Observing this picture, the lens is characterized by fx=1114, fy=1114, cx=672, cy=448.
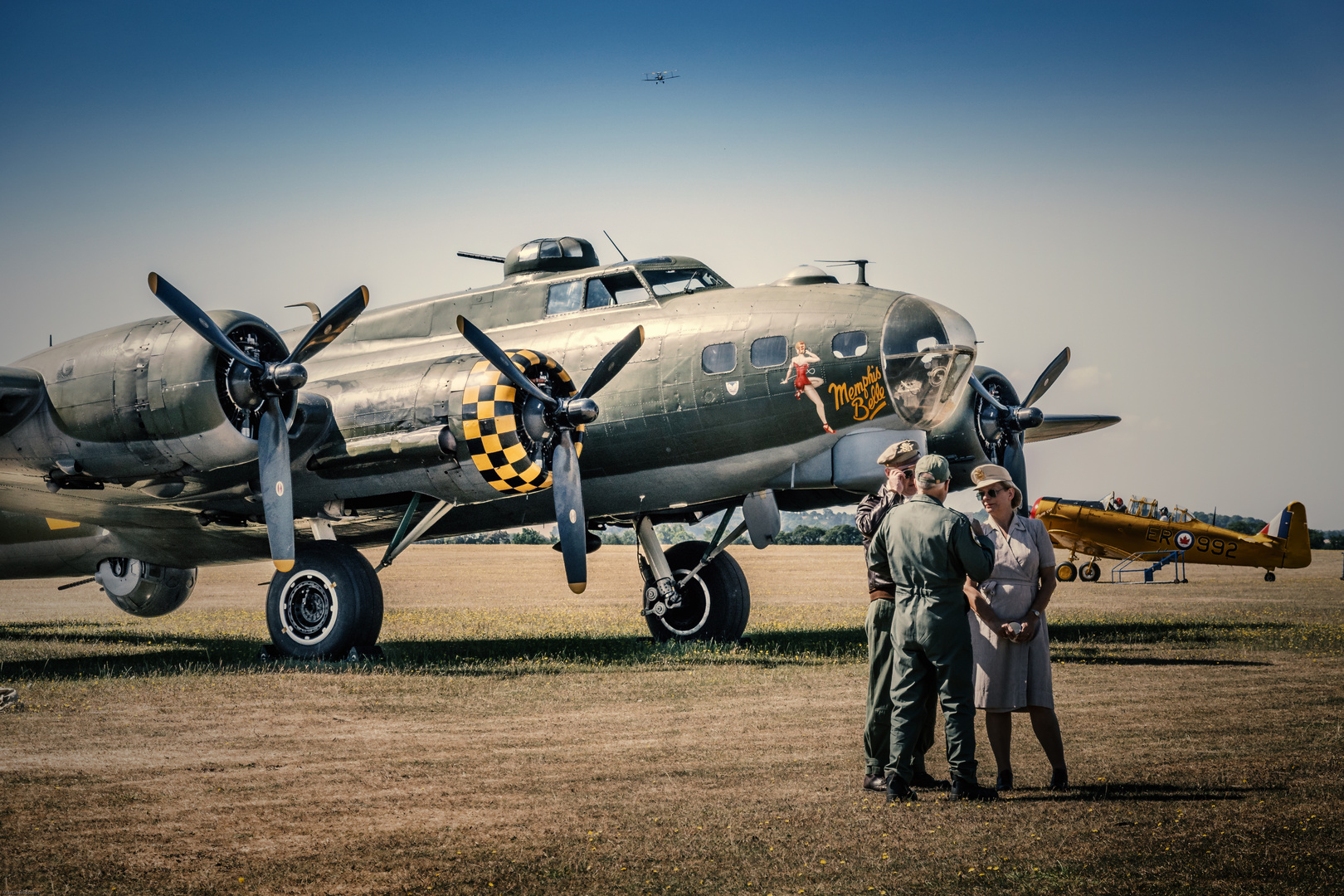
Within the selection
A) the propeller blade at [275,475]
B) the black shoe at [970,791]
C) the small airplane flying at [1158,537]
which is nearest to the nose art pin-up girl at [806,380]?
the propeller blade at [275,475]

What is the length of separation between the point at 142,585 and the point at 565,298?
9.19 meters

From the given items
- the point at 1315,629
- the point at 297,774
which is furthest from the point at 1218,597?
the point at 297,774

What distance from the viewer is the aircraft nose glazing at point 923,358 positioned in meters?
13.5

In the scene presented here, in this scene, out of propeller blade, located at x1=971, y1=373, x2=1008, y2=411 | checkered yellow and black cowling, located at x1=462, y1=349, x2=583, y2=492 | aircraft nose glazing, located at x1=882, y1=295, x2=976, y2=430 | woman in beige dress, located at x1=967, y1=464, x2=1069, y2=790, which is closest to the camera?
woman in beige dress, located at x1=967, y1=464, x2=1069, y2=790

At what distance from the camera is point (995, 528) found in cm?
746

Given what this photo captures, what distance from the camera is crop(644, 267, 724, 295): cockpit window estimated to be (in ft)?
50.8

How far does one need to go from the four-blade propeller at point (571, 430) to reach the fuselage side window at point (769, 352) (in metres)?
1.46

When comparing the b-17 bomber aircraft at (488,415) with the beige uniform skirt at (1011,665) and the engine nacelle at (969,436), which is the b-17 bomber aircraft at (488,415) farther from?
the beige uniform skirt at (1011,665)

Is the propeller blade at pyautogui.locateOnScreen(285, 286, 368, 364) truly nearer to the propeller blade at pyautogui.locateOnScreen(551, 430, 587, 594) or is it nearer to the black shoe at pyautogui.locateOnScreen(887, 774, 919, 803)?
the propeller blade at pyautogui.locateOnScreen(551, 430, 587, 594)

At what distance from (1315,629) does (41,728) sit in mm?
18334

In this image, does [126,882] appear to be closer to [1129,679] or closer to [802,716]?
[802,716]

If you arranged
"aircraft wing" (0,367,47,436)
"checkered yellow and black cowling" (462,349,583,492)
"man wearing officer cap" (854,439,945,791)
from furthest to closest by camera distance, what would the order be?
"checkered yellow and black cowling" (462,349,583,492)
"aircraft wing" (0,367,47,436)
"man wearing officer cap" (854,439,945,791)

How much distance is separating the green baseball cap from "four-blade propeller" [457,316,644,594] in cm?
667

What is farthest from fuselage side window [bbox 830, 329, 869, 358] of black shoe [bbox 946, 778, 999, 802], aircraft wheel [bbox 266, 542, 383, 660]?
black shoe [bbox 946, 778, 999, 802]
